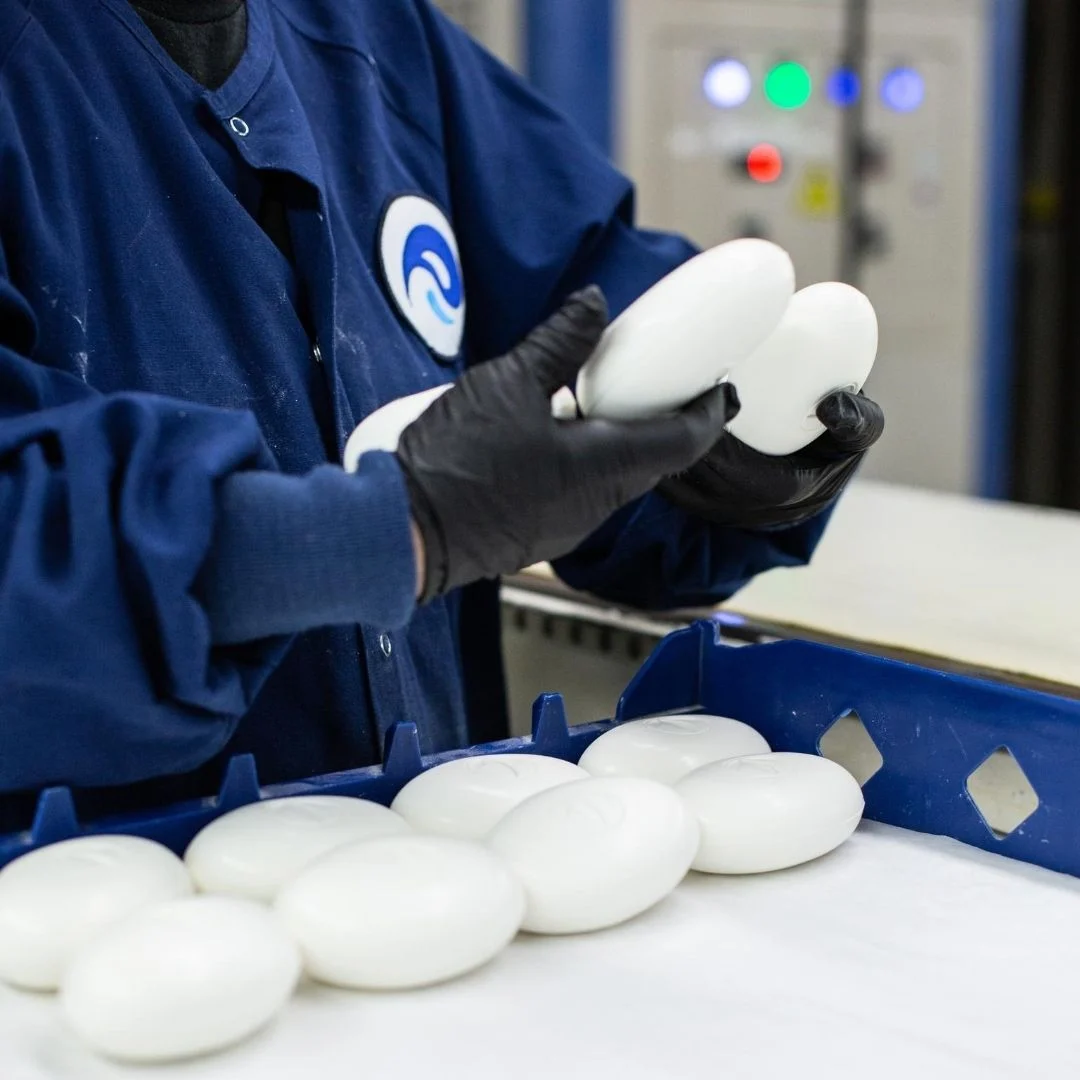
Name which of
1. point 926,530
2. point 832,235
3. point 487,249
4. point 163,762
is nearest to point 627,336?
point 163,762

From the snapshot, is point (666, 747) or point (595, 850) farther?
point (666, 747)

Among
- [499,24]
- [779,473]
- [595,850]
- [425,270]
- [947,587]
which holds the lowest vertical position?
[947,587]

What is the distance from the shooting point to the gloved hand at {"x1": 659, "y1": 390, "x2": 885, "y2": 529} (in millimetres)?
1091

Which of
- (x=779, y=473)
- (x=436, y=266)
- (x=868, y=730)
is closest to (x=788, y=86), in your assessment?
(x=436, y=266)

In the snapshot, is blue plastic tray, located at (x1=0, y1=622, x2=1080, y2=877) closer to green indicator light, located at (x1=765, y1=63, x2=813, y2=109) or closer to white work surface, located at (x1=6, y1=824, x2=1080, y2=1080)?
white work surface, located at (x1=6, y1=824, x2=1080, y2=1080)

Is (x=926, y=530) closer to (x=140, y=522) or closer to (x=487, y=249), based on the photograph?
(x=487, y=249)

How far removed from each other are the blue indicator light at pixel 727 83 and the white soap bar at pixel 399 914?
278 centimetres

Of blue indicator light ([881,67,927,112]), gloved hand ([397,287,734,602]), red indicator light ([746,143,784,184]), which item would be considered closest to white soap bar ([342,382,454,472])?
gloved hand ([397,287,734,602])

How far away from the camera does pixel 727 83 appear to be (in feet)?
10.9

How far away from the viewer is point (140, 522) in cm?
→ 79

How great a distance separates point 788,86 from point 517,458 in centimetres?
289

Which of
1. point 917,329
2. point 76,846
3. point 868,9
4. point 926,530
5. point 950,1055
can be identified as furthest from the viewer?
point 917,329

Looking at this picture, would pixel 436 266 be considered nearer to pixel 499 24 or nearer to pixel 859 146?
pixel 499 24

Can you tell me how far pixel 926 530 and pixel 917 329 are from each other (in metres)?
2.11
